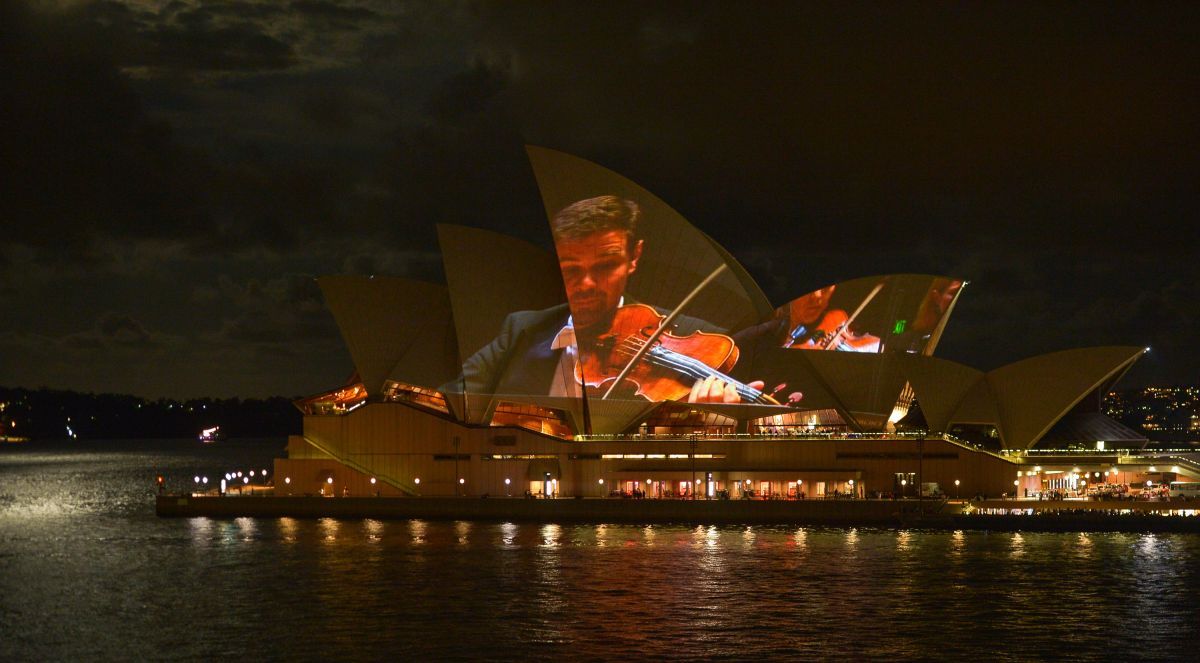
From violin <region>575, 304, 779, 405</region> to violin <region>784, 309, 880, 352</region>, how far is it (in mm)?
3416

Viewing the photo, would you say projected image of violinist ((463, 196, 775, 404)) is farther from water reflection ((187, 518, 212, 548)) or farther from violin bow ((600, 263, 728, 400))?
water reflection ((187, 518, 212, 548))

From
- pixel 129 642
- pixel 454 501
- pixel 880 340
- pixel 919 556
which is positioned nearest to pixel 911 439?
pixel 880 340

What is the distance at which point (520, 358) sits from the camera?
72.2 m

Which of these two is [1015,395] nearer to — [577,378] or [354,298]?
[577,378]

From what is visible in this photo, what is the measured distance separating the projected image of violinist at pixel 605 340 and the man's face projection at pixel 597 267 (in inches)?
1.8

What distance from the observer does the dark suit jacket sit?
71.8 metres

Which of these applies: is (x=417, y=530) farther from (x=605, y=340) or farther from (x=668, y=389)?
(x=668, y=389)

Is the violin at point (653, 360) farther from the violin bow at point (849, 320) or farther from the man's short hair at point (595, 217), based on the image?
the man's short hair at point (595, 217)

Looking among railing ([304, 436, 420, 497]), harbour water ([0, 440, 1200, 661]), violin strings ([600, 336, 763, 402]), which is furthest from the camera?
railing ([304, 436, 420, 497])

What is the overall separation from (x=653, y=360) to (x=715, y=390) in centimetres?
338

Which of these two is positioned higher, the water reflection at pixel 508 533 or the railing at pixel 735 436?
the railing at pixel 735 436

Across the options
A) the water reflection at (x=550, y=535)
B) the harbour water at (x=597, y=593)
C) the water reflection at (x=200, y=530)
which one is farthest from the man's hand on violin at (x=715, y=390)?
the water reflection at (x=200, y=530)

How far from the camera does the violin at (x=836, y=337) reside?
6938 centimetres

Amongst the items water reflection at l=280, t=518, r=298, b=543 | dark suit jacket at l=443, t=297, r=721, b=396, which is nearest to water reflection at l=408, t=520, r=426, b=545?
water reflection at l=280, t=518, r=298, b=543
